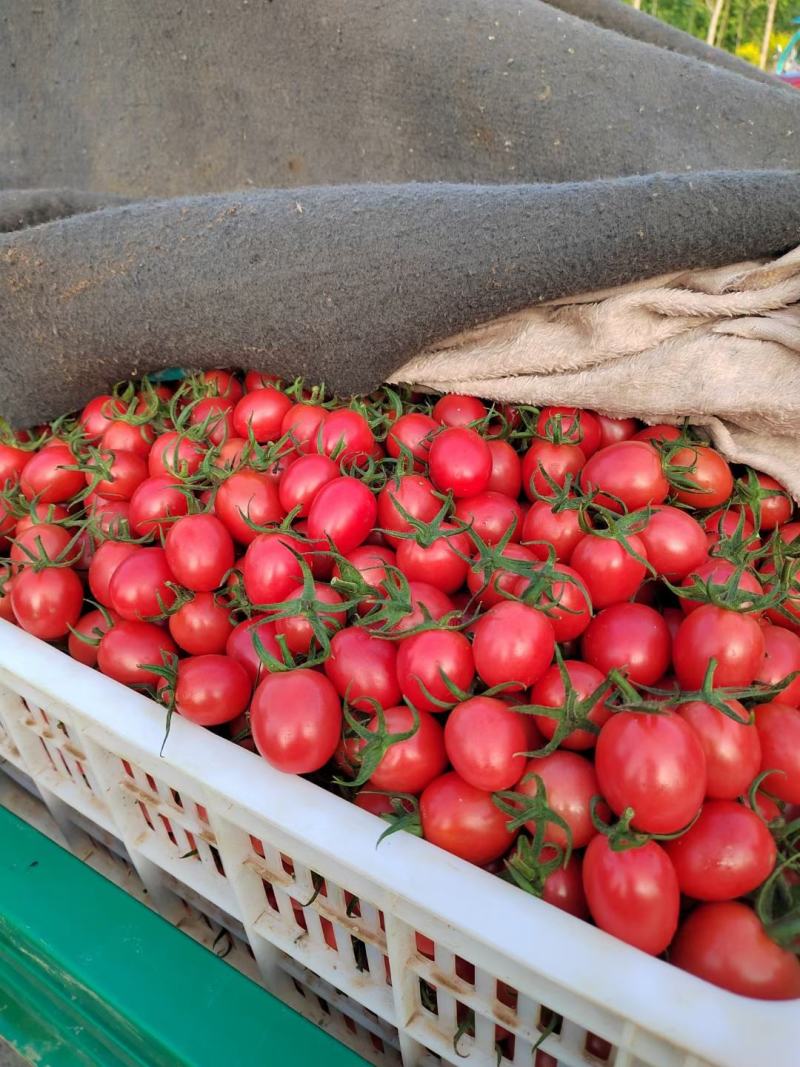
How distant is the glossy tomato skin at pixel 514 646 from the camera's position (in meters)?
0.50

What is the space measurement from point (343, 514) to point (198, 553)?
134mm

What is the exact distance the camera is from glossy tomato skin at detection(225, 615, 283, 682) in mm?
594

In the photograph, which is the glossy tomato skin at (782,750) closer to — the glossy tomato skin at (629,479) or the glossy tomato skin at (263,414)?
the glossy tomato skin at (629,479)

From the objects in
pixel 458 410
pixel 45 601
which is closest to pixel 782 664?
pixel 458 410

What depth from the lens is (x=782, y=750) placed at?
49 cm

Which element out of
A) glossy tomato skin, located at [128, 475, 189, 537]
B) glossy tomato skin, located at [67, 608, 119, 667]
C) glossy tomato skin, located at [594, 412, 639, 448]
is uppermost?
glossy tomato skin, located at [594, 412, 639, 448]

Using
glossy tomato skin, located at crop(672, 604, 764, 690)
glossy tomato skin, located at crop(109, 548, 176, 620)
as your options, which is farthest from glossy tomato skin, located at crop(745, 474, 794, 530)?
glossy tomato skin, located at crop(109, 548, 176, 620)

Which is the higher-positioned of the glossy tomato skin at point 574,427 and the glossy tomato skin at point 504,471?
the glossy tomato skin at point 574,427

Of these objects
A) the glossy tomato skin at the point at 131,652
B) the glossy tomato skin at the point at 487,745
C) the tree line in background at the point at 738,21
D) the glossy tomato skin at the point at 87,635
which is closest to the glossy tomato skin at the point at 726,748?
the glossy tomato skin at the point at 487,745

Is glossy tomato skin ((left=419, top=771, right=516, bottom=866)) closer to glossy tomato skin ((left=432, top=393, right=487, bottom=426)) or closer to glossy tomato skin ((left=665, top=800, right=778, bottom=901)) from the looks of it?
glossy tomato skin ((left=665, top=800, right=778, bottom=901))

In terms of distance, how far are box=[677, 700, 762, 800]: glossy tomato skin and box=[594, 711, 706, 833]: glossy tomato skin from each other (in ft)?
0.05

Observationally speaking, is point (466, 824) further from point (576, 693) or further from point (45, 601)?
point (45, 601)

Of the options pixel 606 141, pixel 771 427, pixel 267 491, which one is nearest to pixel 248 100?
pixel 606 141

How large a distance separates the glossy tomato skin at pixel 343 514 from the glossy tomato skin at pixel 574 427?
20cm
